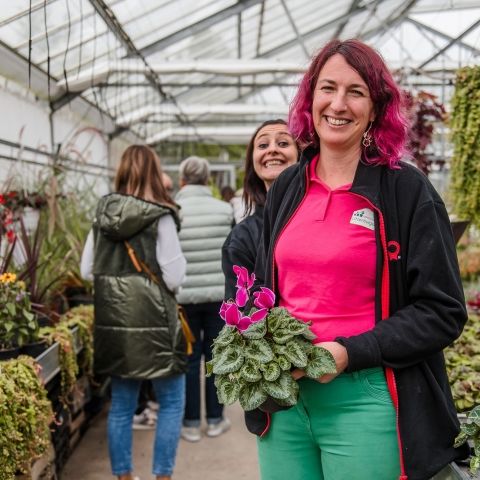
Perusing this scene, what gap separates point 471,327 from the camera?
9.58 ft

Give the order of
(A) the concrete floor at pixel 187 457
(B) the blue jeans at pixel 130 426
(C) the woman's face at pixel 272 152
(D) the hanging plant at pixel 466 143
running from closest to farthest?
(C) the woman's face at pixel 272 152, (B) the blue jeans at pixel 130 426, (D) the hanging plant at pixel 466 143, (A) the concrete floor at pixel 187 457

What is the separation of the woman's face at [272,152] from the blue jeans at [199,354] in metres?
1.44

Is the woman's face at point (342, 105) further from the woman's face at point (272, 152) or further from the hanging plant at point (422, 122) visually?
the hanging plant at point (422, 122)

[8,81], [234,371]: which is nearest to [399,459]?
[234,371]

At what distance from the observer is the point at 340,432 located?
50.3 inches

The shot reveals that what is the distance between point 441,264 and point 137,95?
8.05 metres

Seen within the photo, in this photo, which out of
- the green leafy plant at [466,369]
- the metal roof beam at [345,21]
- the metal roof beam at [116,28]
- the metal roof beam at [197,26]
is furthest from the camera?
the metal roof beam at [345,21]

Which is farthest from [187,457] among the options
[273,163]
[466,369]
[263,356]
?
[263,356]

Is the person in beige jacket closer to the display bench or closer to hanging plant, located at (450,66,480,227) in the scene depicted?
the display bench

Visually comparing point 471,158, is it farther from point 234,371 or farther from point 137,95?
point 137,95

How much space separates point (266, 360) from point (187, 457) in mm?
2369

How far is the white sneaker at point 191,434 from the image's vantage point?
3570mm

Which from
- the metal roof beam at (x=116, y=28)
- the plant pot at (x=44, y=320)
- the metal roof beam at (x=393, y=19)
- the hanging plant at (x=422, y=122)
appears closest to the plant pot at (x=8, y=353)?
the plant pot at (x=44, y=320)

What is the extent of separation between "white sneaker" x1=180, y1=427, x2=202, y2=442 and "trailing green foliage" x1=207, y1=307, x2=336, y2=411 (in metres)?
2.46
